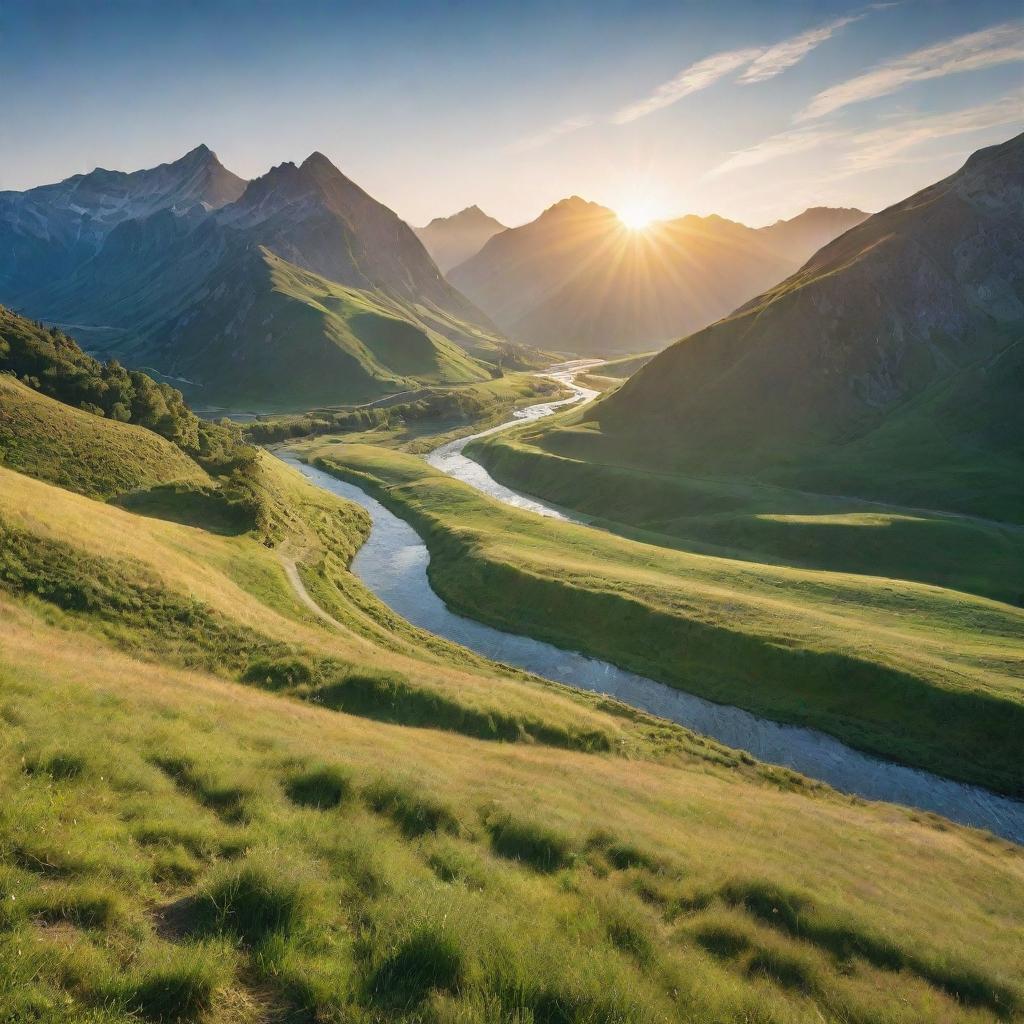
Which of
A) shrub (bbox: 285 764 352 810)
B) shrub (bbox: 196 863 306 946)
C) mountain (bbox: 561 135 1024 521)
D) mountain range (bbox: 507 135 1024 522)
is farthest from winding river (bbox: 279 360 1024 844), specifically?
mountain (bbox: 561 135 1024 521)

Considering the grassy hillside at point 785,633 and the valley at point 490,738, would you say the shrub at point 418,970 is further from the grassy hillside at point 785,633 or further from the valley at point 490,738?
the grassy hillside at point 785,633

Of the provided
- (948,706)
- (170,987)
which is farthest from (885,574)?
(170,987)

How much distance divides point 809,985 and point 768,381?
15736 cm

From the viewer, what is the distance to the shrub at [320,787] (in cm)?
1692

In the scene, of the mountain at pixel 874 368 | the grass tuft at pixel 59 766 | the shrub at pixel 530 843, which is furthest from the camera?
the mountain at pixel 874 368

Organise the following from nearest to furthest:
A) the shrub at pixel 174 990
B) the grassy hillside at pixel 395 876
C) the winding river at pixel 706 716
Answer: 1. the shrub at pixel 174 990
2. the grassy hillside at pixel 395 876
3. the winding river at pixel 706 716

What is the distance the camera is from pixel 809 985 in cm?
1355

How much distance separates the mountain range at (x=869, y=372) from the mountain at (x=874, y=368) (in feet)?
1.22

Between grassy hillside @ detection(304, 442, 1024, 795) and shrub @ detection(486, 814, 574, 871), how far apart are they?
39.8 meters

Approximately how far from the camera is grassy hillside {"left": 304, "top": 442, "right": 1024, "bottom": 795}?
46844mm

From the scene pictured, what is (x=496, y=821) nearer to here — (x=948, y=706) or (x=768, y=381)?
(x=948, y=706)

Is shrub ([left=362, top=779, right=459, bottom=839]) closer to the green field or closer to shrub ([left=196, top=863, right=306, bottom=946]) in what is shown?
the green field

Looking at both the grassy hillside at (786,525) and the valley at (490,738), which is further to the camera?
the grassy hillside at (786,525)

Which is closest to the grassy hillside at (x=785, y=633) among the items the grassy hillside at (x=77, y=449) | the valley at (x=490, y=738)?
the valley at (x=490, y=738)
